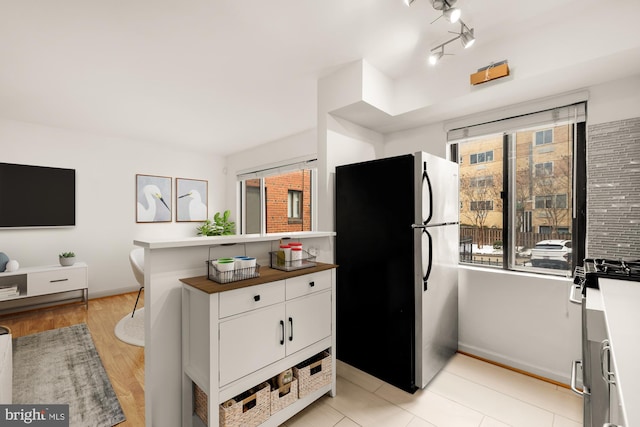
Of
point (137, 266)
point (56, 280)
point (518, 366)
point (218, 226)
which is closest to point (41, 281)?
point (56, 280)

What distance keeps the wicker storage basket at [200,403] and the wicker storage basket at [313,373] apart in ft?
1.80

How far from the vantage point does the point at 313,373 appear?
1981 mm

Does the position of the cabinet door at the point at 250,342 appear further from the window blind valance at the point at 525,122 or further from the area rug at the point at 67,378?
the window blind valance at the point at 525,122

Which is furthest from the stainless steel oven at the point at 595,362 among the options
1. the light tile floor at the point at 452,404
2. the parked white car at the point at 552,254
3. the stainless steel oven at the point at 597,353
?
the parked white car at the point at 552,254

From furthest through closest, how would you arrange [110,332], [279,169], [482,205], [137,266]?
[279,169], [137,266], [110,332], [482,205]

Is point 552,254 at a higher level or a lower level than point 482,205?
lower

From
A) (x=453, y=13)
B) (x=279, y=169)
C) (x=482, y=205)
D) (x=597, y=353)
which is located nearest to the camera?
(x=597, y=353)

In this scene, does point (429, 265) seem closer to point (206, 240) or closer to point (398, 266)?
point (398, 266)

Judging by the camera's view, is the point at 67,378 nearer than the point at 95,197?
Yes

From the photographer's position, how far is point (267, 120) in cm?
388

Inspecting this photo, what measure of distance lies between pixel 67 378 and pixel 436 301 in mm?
2979

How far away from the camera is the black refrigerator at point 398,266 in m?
2.09

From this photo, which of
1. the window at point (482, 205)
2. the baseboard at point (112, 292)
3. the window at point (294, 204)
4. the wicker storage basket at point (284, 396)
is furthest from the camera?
the window at point (294, 204)

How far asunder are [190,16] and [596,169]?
2.98 meters
